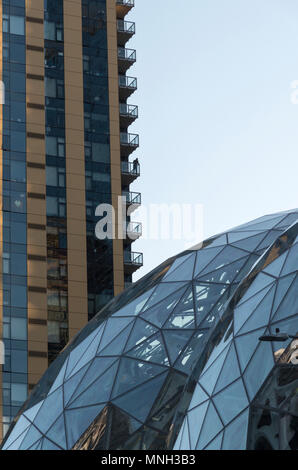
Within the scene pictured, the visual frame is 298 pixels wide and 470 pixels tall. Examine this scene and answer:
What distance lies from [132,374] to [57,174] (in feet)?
156

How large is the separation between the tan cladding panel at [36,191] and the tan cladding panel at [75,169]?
190 centimetres

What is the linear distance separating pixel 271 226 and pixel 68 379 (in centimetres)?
877

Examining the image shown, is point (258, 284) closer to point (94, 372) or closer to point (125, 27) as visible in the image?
point (94, 372)

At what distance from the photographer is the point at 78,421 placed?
3522cm

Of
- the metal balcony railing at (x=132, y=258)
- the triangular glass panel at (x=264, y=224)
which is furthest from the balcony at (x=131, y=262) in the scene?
the triangular glass panel at (x=264, y=224)

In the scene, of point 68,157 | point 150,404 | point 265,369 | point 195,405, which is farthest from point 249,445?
point 68,157

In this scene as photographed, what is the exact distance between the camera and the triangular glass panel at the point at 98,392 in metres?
35.4

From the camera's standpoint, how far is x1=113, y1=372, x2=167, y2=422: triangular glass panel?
33.7 m

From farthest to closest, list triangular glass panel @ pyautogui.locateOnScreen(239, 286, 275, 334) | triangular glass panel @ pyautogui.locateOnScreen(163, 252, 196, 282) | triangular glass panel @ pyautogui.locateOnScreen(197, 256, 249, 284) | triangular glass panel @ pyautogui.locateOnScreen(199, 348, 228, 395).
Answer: triangular glass panel @ pyautogui.locateOnScreen(163, 252, 196, 282)
triangular glass panel @ pyautogui.locateOnScreen(197, 256, 249, 284)
triangular glass panel @ pyautogui.locateOnScreen(199, 348, 228, 395)
triangular glass panel @ pyautogui.locateOnScreen(239, 286, 275, 334)

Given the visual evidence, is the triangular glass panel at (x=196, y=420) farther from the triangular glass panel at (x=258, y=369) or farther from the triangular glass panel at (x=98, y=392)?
the triangular glass panel at (x=98, y=392)

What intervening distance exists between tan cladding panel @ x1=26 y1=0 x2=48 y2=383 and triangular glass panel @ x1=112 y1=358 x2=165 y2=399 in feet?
127

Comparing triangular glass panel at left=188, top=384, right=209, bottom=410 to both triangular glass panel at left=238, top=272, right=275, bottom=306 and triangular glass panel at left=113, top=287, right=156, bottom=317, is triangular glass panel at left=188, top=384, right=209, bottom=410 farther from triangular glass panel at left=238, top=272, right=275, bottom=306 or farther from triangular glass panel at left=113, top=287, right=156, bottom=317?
triangular glass panel at left=113, top=287, right=156, bottom=317

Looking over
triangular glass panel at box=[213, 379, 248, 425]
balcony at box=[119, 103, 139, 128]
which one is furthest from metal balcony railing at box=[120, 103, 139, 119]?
triangular glass panel at box=[213, 379, 248, 425]

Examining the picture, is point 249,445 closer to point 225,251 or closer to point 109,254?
point 225,251
